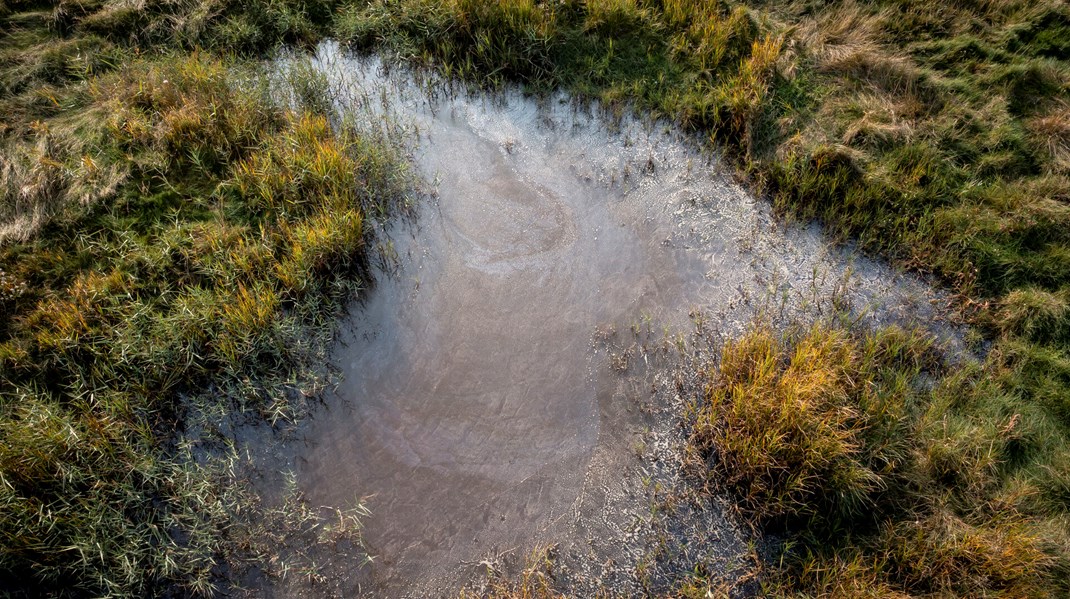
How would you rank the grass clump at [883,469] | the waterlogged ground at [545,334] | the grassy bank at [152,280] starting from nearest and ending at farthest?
the grass clump at [883,469]
the grassy bank at [152,280]
the waterlogged ground at [545,334]

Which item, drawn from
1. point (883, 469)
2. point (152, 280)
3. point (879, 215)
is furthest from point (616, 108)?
point (152, 280)

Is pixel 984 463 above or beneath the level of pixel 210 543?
above

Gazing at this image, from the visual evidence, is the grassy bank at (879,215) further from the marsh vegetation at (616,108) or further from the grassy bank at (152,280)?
the grassy bank at (152,280)

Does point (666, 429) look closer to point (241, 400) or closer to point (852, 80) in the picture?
point (241, 400)

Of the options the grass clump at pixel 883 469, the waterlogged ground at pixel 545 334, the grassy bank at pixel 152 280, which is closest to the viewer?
the grass clump at pixel 883 469

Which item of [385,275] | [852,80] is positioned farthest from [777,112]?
[385,275]

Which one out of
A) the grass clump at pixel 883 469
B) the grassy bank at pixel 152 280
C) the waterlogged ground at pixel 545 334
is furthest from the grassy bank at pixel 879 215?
the grassy bank at pixel 152 280

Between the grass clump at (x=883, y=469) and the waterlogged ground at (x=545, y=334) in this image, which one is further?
the waterlogged ground at (x=545, y=334)
